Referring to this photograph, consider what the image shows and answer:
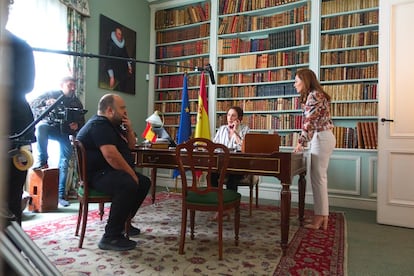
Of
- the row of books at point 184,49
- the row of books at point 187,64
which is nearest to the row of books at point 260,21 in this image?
the row of books at point 184,49

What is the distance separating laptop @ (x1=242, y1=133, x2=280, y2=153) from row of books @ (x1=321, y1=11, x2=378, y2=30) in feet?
7.99

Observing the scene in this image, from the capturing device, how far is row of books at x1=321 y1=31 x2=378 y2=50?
3551 mm

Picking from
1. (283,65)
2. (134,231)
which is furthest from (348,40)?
(134,231)

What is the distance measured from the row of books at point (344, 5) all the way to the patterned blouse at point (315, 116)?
1.91 meters

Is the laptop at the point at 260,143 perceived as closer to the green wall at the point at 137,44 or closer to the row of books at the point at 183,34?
the green wall at the point at 137,44

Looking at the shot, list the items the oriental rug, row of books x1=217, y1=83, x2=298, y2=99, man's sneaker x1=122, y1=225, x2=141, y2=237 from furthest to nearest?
row of books x1=217, y1=83, x2=298, y2=99, man's sneaker x1=122, y1=225, x2=141, y2=237, the oriental rug

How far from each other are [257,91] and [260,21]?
40.1 inches

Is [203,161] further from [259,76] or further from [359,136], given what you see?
[259,76]

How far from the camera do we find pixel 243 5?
4355mm

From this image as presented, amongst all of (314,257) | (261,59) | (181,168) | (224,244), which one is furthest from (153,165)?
(261,59)

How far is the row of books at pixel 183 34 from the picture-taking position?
470 cm

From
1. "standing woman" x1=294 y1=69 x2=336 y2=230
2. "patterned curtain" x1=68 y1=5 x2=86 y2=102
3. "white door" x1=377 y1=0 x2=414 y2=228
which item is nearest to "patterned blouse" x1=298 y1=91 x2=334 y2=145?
"standing woman" x1=294 y1=69 x2=336 y2=230

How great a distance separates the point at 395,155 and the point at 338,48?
164cm

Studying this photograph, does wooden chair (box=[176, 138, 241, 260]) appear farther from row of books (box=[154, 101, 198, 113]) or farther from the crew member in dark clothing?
row of books (box=[154, 101, 198, 113])
